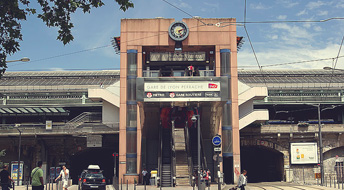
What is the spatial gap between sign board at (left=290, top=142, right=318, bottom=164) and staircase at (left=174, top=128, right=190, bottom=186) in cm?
1455

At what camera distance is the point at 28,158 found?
49.1 m

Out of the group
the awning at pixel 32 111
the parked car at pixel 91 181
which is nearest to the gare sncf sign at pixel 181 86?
the parked car at pixel 91 181

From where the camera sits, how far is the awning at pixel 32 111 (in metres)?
51.0

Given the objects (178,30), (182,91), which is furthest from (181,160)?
(178,30)

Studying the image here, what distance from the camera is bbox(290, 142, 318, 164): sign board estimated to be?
1873 inches

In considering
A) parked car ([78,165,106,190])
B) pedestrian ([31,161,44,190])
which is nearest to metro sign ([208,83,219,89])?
parked car ([78,165,106,190])

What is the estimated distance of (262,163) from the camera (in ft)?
189

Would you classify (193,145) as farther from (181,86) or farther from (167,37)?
(167,37)

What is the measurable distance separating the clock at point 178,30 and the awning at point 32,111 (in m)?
21.0

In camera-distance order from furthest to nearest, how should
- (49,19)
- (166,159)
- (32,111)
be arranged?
(32,111), (166,159), (49,19)

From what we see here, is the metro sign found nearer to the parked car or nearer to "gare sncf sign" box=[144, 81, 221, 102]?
"gare sncf sign" box=[144, 81, 221, 102]

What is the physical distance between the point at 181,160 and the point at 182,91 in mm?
7579

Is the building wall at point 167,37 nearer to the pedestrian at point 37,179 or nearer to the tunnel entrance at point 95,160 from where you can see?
the tunnel entrance at point 95,160

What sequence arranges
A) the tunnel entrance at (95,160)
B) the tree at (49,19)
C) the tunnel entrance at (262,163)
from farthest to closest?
the tunnel entrance at (95,160) < the tunnel entrance at (262,163) < the tree at (49,19)
